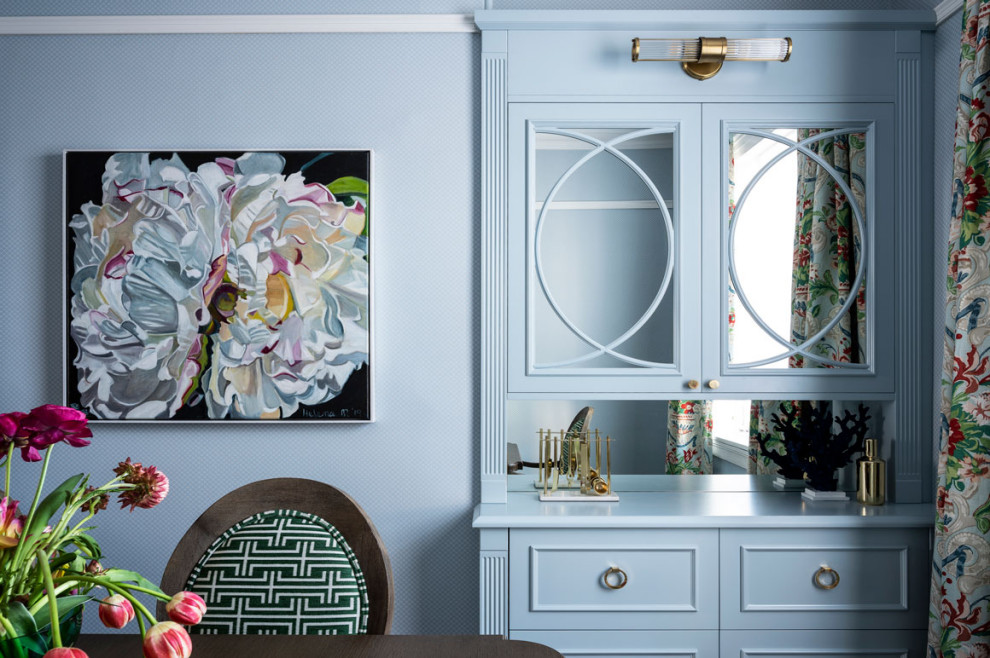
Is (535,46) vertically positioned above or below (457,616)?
above

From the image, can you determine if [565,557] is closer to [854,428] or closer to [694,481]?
[694,481]

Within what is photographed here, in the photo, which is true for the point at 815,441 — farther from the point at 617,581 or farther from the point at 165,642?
the point at 165,642

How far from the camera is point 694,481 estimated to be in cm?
230

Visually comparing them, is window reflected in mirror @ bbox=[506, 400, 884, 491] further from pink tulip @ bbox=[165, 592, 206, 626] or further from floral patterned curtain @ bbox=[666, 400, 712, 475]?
pink tulip @ bbox=[165, 592, 206, 626]

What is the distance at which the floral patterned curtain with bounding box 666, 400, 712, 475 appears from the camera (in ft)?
7.52

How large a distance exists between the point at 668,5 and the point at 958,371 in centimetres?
140

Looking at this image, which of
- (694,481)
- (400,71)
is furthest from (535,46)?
(694,481)

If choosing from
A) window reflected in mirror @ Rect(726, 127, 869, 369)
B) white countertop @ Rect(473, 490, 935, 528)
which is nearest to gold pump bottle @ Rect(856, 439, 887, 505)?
white countertop @ Rect(473, 490, 935, 528)

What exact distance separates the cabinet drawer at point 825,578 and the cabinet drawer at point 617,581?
0.07 meters

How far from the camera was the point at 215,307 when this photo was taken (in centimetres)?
216

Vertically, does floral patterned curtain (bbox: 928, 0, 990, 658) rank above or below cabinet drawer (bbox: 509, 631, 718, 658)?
above

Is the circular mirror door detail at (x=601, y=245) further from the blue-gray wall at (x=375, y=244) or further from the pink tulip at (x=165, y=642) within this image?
the pink tulip at (x=165, y=642)

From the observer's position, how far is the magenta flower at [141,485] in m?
0.83

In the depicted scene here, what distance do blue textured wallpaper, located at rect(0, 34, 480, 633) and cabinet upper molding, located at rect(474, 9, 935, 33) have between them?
180 millimetres
